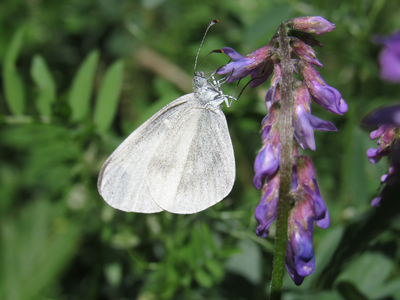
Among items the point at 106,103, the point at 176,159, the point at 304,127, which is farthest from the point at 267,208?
the point at 106,103

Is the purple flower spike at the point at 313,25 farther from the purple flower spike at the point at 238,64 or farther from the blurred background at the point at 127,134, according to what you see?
the blurred background at the point at 127,134

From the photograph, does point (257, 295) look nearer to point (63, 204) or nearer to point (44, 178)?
point (63, 204)

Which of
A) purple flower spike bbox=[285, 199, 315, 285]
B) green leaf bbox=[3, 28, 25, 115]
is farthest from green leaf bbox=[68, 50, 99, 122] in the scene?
purple flower spike bbox=[285, 199, 315, 285]

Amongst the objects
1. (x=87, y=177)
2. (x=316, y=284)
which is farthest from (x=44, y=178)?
(x=316, y=284)

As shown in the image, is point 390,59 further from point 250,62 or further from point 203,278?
point 203,278

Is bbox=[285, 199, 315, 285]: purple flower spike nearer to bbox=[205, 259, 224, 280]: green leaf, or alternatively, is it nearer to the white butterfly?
the white butterfly

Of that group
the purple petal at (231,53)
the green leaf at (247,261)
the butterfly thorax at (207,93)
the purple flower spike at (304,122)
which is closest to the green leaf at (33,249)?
the green leaf at (247,261)
